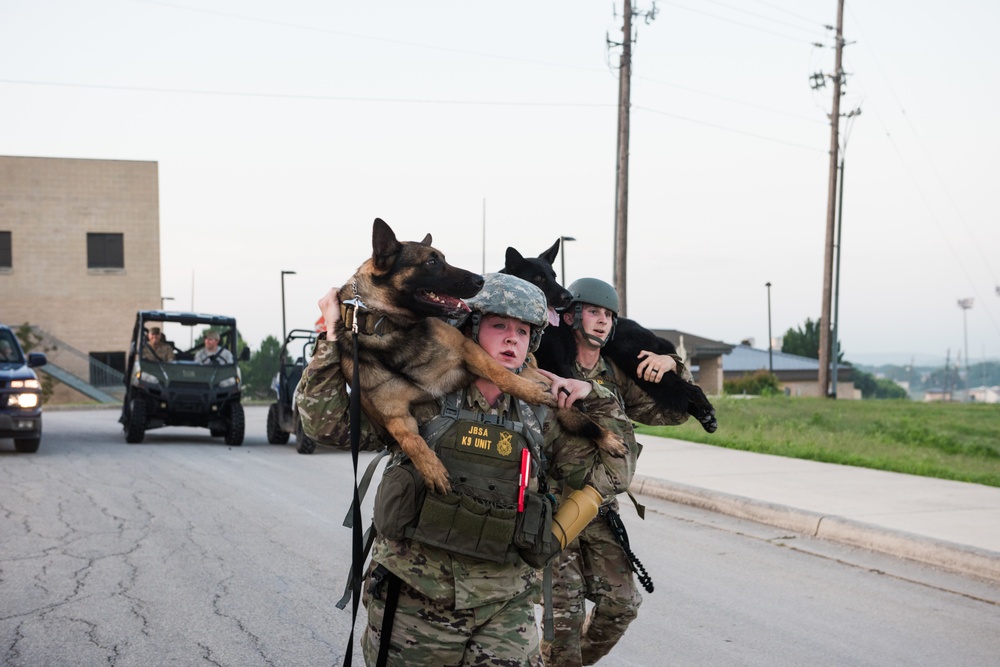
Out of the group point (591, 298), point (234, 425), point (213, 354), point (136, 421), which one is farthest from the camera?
point (213, 354)

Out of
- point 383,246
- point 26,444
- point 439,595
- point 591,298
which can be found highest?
point 383,246

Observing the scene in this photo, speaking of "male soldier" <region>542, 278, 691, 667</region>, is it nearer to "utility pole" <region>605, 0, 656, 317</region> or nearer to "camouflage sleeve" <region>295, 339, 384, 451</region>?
"camouflage sleeve" <region>295, 339, 384, 451</region>

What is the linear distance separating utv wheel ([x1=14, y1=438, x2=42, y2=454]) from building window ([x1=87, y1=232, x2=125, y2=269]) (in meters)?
32.0

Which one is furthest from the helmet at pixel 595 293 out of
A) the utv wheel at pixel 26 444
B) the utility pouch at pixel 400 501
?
the utv wheel at pixel 26 444

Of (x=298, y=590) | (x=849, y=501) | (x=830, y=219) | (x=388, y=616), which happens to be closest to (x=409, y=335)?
(x=388, y=616)

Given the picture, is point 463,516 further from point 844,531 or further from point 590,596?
point 844,531

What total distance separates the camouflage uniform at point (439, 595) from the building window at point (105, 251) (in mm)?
45094

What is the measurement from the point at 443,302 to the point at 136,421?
14.8m

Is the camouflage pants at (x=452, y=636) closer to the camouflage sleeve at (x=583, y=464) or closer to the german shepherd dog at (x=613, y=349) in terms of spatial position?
the camouflage sleeve at (x=583, y=464)

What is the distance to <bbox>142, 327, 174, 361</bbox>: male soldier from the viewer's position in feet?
57.1

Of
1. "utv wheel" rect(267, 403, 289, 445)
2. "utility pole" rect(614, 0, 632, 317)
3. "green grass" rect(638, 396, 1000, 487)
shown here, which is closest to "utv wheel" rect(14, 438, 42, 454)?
"utv wheel" rect(267, 403, 289, 445)

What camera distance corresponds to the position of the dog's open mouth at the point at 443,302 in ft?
11.2

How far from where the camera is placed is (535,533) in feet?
10.8

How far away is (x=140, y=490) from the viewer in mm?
11586
